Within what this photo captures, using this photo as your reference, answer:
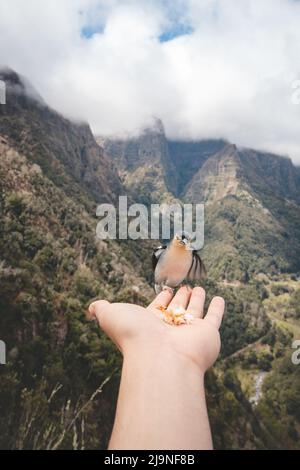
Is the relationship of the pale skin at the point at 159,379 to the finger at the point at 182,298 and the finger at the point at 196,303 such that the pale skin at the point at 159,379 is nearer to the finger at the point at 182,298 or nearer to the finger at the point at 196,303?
the finger at the point at 196,303

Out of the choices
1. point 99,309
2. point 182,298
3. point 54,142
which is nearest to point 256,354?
point 54,142

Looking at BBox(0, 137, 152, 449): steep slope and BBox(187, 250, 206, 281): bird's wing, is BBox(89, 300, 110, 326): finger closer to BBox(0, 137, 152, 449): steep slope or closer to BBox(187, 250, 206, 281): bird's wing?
BBox(0, 137, 152, 449): steep slope

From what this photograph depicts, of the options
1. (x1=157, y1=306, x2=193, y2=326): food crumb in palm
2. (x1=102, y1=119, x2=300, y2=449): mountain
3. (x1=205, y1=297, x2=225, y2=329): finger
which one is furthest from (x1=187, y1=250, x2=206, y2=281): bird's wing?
(x1=102, y1=119, x2=300, y2=449): mountain

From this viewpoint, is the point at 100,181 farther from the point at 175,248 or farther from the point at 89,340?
the point at 175,248

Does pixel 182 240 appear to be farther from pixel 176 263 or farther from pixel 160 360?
pixel 160 360

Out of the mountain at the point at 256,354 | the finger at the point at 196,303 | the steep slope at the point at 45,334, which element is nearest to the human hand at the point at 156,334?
the finger at the point at 196,303

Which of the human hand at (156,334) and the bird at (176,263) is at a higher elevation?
the bird at (176,263)
